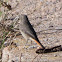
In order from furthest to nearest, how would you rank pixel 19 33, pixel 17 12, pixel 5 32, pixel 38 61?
pixel 17 12, pixel 19 33, pixel 5 32, pixel 38 61

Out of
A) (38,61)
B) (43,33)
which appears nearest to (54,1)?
(43,33)

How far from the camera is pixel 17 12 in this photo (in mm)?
6770

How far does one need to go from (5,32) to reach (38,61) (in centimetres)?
119

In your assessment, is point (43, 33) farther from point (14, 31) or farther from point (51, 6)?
point (51, 6)

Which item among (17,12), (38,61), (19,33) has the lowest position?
(38,61)

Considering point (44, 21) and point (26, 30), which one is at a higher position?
point (26, 30)

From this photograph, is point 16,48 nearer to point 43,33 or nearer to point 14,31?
point 14,31

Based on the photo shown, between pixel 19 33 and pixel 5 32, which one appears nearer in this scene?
pixel 5 32

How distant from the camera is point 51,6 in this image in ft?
22.4

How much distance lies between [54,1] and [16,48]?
2.28 meters

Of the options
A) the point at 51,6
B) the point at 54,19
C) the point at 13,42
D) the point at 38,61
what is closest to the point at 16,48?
the point at 13,42

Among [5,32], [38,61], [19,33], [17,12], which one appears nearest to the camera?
[38,61]

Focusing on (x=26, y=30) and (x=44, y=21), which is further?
(x=44, y=21)

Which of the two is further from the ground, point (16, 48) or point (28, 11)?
point (28, 11)
